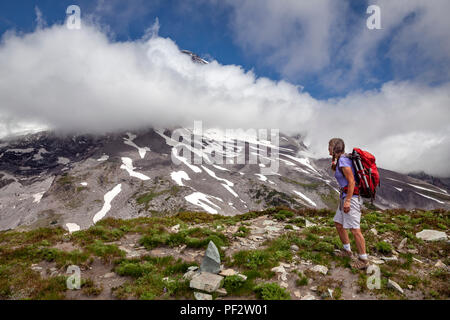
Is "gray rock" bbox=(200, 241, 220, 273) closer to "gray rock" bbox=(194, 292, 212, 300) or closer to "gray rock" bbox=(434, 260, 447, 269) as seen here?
"gray rock" bbox=(194, 292, 212, 300)

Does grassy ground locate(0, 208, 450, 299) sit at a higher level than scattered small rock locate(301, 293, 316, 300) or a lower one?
higher

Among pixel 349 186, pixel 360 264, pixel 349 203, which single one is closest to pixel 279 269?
pixel 360 264

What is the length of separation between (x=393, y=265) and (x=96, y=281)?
36.0 feet

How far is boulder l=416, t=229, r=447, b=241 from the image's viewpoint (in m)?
11.3

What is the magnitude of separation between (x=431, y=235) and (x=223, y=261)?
10.6 metres

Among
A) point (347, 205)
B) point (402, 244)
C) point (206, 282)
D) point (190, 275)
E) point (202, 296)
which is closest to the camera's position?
point (202, 296)

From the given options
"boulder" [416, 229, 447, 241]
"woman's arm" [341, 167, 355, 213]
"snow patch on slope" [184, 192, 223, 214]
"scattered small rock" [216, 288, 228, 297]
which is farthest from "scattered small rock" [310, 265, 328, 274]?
"snow patch on slope" [184, 192, 223, 214]

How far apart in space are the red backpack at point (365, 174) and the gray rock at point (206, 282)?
19.1 feet

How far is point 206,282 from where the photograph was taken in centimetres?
737

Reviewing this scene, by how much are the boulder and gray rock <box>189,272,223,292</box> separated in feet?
35.4

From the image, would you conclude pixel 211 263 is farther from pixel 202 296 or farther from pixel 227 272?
pixel 202 296
